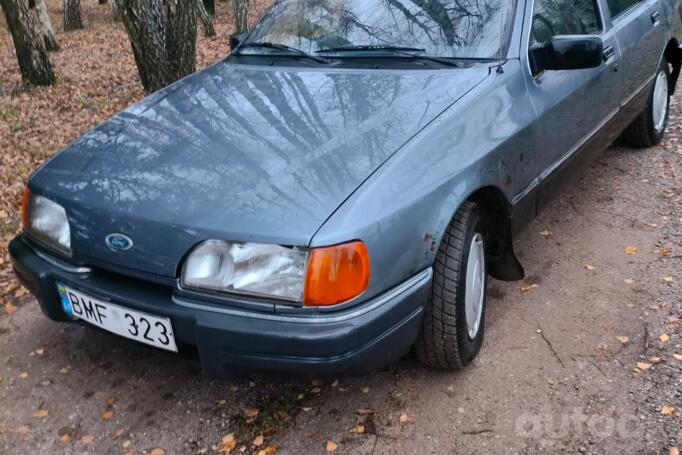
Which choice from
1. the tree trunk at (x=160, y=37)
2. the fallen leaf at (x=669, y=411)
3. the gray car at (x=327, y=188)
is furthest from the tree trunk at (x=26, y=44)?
the fallen leaf at (x=669, y=411)

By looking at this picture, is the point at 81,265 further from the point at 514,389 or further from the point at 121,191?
the point at 514,389

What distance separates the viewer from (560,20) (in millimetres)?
3324

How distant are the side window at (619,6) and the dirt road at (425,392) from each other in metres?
1.57

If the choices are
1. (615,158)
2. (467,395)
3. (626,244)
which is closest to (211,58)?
(615,158)

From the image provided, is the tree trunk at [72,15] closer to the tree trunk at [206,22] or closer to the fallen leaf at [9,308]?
the tree trunk at [206,22]

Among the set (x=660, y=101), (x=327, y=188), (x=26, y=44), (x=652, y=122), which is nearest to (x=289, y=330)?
(x=327, y=188)

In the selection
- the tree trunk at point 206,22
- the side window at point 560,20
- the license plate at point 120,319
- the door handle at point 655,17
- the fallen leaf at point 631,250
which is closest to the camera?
the license plate at point 120,319

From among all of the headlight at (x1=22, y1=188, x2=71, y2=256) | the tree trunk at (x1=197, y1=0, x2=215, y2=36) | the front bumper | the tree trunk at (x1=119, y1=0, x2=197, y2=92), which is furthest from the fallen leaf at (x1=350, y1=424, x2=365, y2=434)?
the tree trunk at (x1=197, y1=0, x2=215, y2=36)

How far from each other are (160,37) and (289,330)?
5.32 m

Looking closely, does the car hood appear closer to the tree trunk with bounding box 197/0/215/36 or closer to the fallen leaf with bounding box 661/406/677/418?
the fallen leaf with bounding box 661/406/677/418

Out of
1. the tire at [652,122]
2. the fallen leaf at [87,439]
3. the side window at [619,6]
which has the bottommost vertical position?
the fallen leaf at [87,439]

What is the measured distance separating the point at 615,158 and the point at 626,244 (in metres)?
1.44

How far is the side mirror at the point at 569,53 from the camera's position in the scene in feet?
9.16

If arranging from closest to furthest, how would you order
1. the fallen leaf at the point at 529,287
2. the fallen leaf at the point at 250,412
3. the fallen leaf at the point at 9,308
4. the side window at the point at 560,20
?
the fallen leaf at the point at 250,412
the side window at the point at 560,20
the fallen leaf at the point at 529,287
the fallen leaf at the point at 9,308
